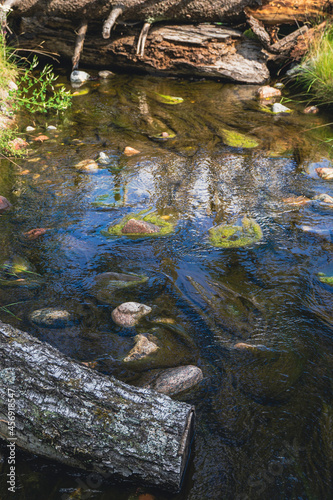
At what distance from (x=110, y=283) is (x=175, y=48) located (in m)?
5.97

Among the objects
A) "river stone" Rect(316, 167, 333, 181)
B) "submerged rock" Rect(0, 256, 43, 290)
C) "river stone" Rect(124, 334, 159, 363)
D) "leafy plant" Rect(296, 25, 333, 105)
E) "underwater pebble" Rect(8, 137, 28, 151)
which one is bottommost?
"river stone" Rect(124, 334, 159, 363)

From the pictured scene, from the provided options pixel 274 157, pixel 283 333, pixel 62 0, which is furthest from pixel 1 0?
pixel 283 333

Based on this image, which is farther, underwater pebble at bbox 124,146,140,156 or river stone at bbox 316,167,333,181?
underwater pebble at bbox 124,146,140,156

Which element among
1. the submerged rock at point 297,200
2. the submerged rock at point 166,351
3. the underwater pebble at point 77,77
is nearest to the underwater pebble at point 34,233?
the submerged rock at point 166,351

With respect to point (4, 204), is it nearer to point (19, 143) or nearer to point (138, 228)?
point (138, 228)

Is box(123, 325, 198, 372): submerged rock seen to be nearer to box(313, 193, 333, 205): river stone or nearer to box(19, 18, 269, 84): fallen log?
box(313, 193, 333, 205): river stone

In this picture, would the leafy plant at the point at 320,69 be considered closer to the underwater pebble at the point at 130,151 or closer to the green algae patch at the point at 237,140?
the green algae patch at the point at 237,140

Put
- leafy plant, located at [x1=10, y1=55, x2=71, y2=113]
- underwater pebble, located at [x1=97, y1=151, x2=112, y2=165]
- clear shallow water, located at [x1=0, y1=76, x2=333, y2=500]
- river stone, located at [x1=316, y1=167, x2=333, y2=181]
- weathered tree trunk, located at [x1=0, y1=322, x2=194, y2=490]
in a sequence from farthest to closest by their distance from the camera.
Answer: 1. underwater pebble, located at [x1=97, y1=151, x2=112, y2=165]
2. river stone, located at [x1=316, y1=167, x2=333, y2=181]
3. leafy plant, located at [x1=10, y1=55, x2=71, y2=113]
4. clear shallow water, located at [x1=0, y1=76, x2=333, y2=500]
5. weathered tree trunk, located at [x1=0, y1=322, x2=194, y2=490]

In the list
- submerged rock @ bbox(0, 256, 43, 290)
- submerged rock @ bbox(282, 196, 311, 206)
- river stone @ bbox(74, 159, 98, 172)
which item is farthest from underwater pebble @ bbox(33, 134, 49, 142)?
submerged rock @ bbox(282, 196, 311, 206)

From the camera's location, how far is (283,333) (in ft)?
8.73

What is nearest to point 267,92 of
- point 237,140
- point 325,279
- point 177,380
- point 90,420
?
point 237,140

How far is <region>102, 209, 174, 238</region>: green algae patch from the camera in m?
3.74

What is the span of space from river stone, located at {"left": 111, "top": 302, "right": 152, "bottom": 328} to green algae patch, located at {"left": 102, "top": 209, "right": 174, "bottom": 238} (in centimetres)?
98

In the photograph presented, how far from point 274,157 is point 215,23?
407 cm
